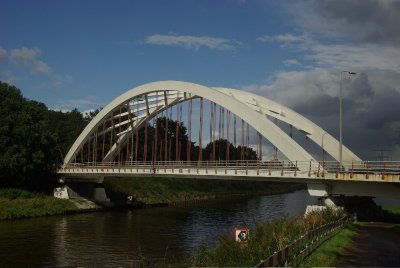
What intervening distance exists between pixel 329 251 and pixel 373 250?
251 centimetres

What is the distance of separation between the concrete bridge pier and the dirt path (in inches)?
1465

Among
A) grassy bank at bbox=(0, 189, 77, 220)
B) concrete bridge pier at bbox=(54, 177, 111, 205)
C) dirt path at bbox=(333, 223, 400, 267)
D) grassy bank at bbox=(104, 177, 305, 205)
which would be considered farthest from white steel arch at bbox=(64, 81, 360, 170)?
grassy bank at bbox=(104, 177, 305, 205)

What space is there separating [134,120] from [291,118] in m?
23.8

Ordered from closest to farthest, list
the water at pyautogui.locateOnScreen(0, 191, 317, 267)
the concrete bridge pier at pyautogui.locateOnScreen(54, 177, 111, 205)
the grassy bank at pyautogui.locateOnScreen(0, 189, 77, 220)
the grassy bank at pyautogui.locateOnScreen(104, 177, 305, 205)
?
the water at pyautogui.locateOnScreen(0, 191, 317, 267) < the grassy bank at pyautogui.locateOnScreen(0, 189, 77, 220) < the concrete bridge pier at pyautogui.locateOnScreen(54, 177, 111, 205) < the grassy bank at pyautogui.locateOnScreen(104, 177, 305, 205)

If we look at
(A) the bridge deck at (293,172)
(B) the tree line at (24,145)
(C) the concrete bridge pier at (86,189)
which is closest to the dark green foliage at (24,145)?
(B) the tree line at (24,145)

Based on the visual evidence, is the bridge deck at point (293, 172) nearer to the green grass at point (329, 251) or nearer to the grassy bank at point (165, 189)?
the green grass at point (329, 251)

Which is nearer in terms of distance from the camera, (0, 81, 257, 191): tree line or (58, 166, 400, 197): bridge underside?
(58, 166, 400, 197): bridge underside

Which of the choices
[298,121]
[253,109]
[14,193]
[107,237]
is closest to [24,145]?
[14,193]

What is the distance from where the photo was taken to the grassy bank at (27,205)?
44938 mm

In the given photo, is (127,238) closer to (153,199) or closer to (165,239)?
(165,239)

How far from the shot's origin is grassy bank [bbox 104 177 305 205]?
6438 centimetres

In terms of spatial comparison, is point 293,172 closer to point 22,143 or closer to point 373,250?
point 373,250

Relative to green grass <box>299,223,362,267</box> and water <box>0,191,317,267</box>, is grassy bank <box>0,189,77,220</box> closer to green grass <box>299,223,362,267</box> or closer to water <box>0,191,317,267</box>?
water <box>0,191,317,267</box>

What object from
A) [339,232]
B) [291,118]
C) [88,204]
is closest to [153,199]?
[88,204]
